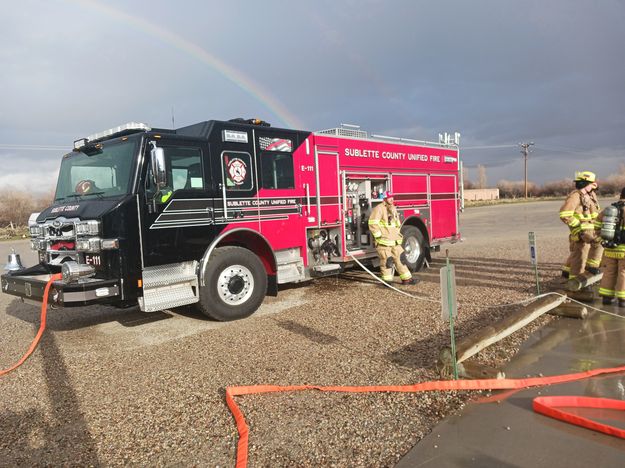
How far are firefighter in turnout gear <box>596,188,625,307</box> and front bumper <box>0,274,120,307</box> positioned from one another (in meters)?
6.25

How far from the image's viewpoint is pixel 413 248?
404 inches

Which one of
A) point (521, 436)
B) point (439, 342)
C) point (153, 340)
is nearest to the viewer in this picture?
point (521, 436)

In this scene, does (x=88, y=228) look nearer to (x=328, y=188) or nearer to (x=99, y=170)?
(x=99, y=170)

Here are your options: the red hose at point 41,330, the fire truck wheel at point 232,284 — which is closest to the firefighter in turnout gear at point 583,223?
the fire truck wheel at point 232,284

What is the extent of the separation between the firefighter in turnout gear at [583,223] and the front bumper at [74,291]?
6.62 metres

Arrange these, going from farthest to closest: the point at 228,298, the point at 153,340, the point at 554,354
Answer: the point at 228,298 → the point at 153,340 → the point at 554,354

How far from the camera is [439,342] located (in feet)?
16.8

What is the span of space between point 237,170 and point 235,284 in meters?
1.68

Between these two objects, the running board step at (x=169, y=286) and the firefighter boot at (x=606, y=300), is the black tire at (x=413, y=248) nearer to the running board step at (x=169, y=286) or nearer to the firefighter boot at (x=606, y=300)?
the firefighter boot at (x=606, y=300)

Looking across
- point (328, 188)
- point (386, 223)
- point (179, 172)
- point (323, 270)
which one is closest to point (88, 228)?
point (179, 172)

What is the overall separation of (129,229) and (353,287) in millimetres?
4580

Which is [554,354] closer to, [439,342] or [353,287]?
[439,342]

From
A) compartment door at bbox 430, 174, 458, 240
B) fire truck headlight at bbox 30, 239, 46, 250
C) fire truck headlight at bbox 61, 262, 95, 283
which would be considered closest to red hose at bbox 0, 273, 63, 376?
fire truck headlight at bbox 61, 262, 95, 283

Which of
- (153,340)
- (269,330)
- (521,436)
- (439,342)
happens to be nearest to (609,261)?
(439,342)
